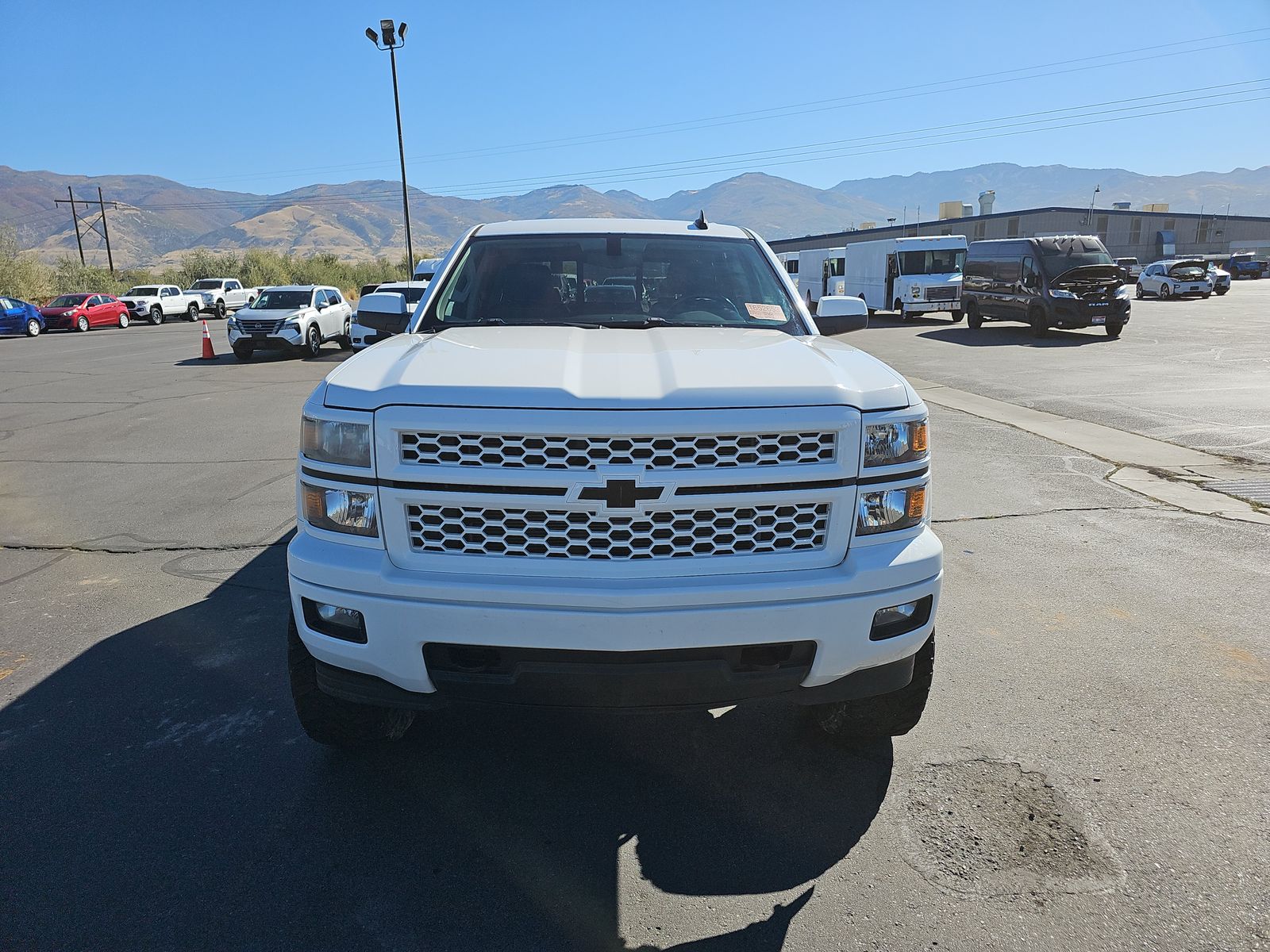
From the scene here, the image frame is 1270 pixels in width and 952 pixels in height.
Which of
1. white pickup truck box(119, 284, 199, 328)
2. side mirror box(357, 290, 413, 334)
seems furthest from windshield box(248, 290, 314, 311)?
white pickup truck box(119, 284, 199, 328)

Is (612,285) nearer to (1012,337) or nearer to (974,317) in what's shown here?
(1012,337)

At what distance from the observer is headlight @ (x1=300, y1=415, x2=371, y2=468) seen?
2.52 meters

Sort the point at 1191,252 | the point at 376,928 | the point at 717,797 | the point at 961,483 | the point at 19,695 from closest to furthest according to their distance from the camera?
1. the point at 376,928
2. the point at 717,797
3. the point at 19,695
4. the point at 961,483
5. the point at 1191,252

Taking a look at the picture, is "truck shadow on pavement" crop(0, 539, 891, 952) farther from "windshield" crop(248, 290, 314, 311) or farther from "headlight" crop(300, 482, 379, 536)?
"windshield" crop(248, 290, 314, 311)

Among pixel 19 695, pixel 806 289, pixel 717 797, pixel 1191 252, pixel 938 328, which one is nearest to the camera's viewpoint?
pixel 717 797

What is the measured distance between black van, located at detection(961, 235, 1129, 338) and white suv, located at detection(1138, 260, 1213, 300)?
19664 mm

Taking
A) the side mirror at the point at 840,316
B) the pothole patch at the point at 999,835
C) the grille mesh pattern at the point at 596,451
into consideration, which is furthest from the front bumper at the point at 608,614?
the side mirror at the point at 840,316

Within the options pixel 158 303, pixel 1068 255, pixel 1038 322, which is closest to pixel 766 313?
pixel 1038 322

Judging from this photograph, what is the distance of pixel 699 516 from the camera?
Answer: 2.49 m

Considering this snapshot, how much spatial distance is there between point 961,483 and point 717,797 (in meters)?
5.30

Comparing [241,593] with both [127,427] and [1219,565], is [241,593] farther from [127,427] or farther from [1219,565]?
[127,427]

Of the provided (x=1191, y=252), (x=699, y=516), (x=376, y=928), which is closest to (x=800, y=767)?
(x=699, y=516)

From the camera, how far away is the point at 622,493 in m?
2.43

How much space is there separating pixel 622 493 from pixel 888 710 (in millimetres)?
1395
